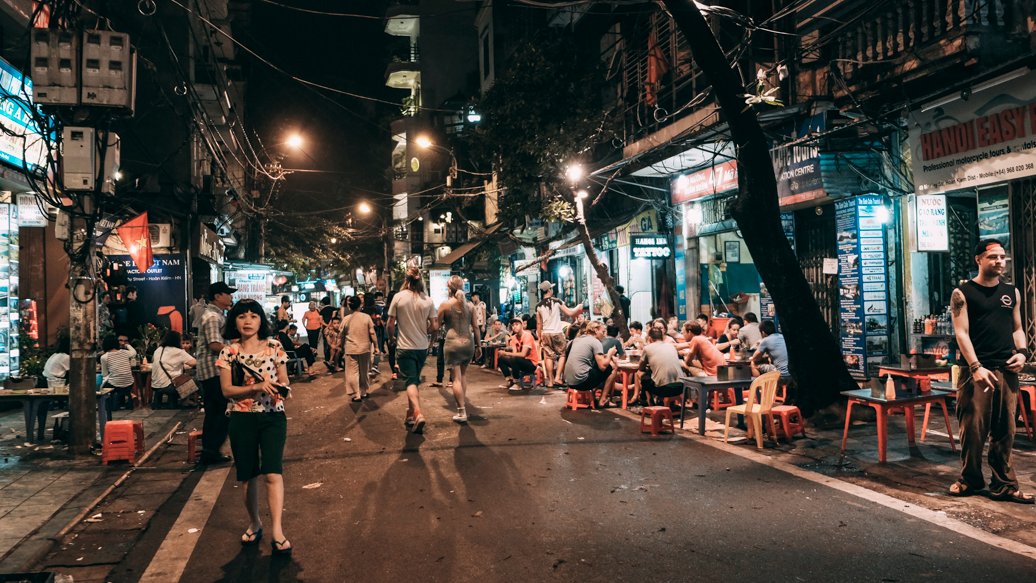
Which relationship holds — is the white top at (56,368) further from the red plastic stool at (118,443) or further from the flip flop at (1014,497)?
the flip flop at (1014,497)

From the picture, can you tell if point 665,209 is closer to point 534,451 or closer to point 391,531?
point 534,451

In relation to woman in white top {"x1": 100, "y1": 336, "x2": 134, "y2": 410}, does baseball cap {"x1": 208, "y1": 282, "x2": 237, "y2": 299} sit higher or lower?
higher

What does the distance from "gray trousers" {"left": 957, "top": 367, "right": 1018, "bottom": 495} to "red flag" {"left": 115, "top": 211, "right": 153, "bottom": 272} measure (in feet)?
50.9

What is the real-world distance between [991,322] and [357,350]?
9.99 metres

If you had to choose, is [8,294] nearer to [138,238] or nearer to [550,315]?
Result: [138,238]

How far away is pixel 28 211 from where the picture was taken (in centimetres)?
1384

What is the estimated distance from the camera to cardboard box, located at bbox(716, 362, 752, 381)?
9484 mm

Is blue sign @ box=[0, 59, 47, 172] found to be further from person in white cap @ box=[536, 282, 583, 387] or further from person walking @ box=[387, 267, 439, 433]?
person in white cap @ box=[536, 282, 583, 387]

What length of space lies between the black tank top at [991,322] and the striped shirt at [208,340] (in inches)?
295

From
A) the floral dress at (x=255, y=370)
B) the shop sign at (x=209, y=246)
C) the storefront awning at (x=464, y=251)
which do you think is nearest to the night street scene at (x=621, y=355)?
the floral dress at (x=255, y=370)

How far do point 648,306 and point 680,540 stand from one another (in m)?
17.1

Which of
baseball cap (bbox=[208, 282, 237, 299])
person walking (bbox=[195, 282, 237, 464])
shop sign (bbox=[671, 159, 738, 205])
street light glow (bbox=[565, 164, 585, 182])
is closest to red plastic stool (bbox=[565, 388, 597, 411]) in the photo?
person walking (bbox=[195, 282, 237, 464])

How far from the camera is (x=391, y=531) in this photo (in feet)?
18.0

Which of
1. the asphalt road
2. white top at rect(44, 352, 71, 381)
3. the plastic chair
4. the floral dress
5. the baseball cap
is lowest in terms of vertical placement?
the asphalt road
